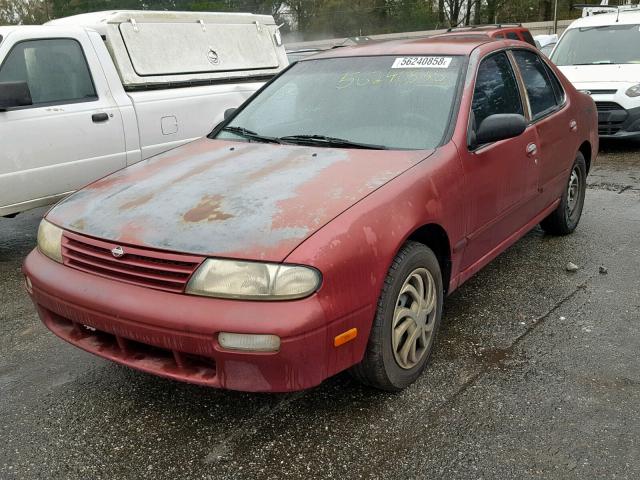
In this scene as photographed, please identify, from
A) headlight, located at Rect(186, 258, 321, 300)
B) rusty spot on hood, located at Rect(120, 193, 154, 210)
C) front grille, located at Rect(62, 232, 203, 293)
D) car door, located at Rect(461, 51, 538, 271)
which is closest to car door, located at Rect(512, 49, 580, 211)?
car door, located at Rect(461, 51, 538, 271)

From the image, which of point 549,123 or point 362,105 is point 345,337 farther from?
point 549,123

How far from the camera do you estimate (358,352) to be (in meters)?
2.45

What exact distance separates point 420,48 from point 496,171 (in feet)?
3.03

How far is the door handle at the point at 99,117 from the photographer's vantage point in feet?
16.9

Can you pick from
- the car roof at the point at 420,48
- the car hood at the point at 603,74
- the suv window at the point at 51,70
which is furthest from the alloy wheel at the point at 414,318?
the car hood at the point at 603,74

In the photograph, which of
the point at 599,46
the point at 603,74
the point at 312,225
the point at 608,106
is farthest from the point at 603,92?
the point at 312,225

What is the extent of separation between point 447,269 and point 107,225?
5.44 ft

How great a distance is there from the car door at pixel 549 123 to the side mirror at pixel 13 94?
3547 millimetres

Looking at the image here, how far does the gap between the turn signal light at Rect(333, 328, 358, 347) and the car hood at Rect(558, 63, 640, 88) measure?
24.7 feet

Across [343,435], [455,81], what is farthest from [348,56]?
[343,435]

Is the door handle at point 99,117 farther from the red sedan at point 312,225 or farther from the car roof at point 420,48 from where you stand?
the car roof at point 420,48

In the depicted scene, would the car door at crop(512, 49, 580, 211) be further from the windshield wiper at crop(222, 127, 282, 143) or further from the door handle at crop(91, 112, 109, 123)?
the door handle at crop(91, 112, 109, 123)

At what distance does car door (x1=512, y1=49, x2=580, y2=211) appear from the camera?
4031 millimetres

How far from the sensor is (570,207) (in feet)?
16.2
